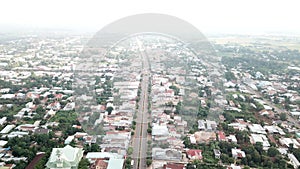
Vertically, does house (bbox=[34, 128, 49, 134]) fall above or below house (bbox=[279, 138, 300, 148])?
below

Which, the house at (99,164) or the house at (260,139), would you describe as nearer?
the house at (99,164)


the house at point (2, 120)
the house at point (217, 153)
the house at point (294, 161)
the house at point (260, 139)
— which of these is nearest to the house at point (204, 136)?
the house at point (217, 153)

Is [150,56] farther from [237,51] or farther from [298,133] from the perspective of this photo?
[237,51]

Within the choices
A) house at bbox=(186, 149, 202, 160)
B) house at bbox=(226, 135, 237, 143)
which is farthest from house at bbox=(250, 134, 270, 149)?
house at bbox=(186, 149, 202, 160)

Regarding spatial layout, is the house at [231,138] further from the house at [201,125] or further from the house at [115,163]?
the house at [115,163]

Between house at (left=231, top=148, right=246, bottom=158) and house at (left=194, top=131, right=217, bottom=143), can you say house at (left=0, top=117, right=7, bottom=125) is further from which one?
house at (left=231, top=148, right=246, bottom=158)

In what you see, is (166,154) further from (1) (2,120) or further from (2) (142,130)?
(1) (2,120)

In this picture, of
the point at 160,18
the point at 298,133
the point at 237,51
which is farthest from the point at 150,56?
the point at 237,51

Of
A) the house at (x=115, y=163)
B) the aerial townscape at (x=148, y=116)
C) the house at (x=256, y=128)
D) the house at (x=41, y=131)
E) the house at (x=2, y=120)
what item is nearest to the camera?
the house at (x=115, y=163)
